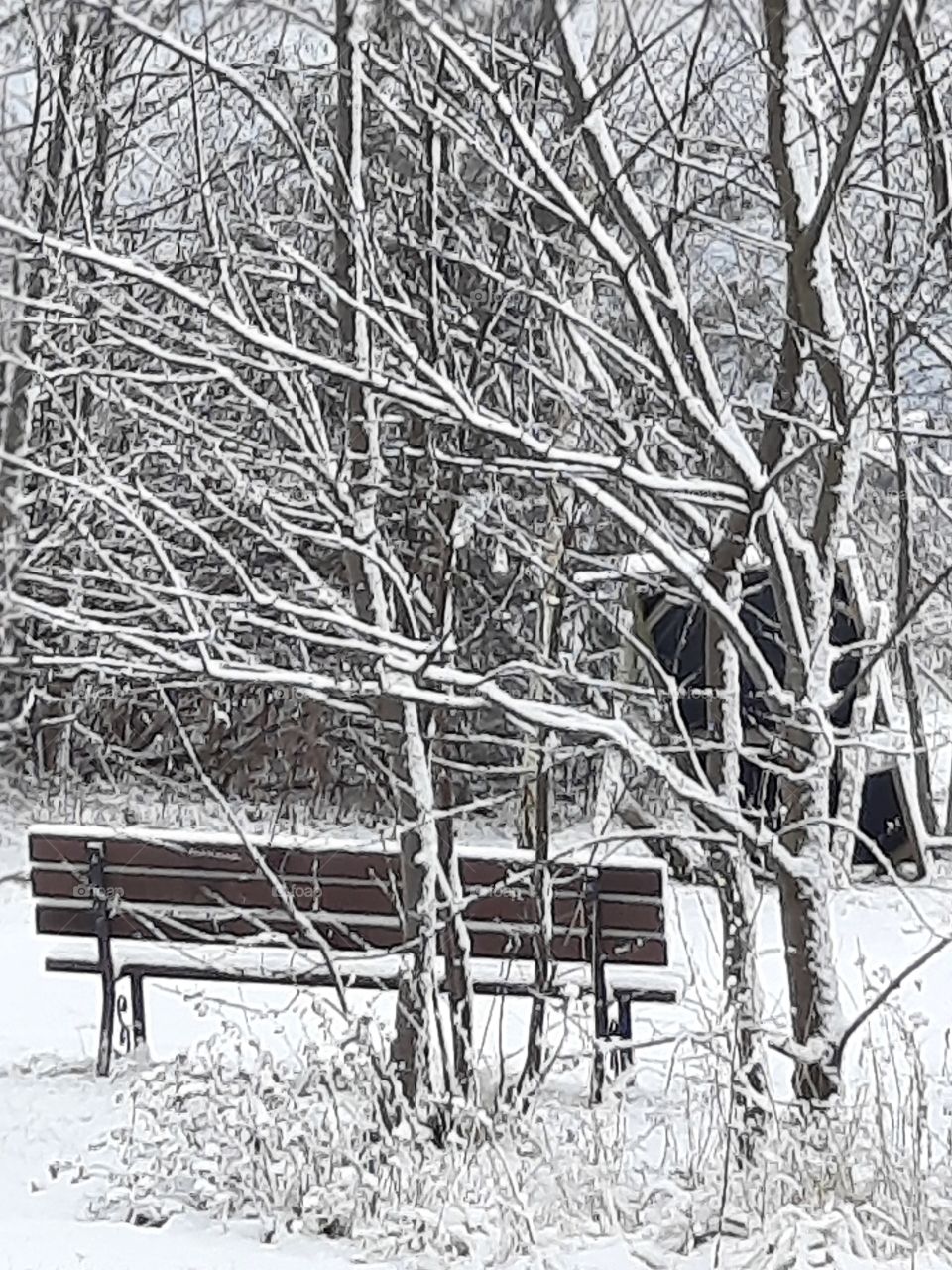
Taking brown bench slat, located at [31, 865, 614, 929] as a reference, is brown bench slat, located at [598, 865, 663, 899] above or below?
above

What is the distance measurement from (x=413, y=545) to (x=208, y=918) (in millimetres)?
1616

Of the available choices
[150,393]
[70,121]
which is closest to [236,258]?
[150,393]

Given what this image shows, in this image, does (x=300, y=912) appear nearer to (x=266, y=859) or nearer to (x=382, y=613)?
(x=266, y=859)

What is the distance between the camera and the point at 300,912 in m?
5.20

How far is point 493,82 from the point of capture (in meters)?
3.65

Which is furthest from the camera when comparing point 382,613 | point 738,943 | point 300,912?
point 300,912

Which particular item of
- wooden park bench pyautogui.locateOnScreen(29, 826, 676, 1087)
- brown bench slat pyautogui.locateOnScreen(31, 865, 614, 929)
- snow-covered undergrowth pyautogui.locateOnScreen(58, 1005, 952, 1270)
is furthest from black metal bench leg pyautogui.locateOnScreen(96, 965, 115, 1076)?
snow-covered undergrowth pyautogui.locateOnScreen(58, 1005, 952, 1270)

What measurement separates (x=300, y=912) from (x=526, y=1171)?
1589 mm

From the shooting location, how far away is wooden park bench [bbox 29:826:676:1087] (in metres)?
5.33

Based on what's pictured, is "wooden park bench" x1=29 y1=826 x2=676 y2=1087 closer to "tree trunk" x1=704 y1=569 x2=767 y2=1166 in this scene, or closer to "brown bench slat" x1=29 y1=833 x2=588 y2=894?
"brown bench slat" x1=29 y1=833 x2=588 y2=894

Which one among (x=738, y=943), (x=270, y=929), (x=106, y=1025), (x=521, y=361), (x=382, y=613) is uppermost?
(x=521, y=361)

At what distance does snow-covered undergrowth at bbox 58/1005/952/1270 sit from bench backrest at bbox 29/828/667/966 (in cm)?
61

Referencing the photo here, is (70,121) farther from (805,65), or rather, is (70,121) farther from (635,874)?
(635,874)

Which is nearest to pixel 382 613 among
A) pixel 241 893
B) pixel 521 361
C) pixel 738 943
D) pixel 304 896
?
pixel 521 361
